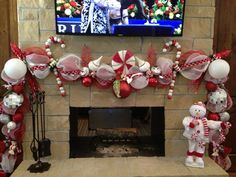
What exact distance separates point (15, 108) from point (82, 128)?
2.14 feet

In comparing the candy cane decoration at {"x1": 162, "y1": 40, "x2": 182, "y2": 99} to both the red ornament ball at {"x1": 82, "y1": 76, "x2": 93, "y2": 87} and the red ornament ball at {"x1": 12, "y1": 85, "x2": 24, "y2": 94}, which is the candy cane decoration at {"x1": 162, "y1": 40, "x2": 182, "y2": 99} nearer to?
the red ornament ball at {"x1": 82, "y1": 76, "x2": 93, "y2": 87}

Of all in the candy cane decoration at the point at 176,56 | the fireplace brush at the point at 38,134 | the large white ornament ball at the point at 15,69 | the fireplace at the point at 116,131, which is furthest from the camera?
the fireplace at the point at 116,131

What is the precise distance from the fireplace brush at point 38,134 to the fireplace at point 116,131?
239 mm

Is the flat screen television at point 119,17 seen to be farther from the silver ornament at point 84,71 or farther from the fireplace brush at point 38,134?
the fireplace brush at point 38,134

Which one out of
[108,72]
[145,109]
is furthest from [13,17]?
[145,109]

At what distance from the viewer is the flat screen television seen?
6.49ft

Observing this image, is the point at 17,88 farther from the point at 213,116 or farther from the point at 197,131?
the point at 213,116

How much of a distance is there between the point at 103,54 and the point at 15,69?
2.13 ft

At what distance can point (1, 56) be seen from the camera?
239 cm

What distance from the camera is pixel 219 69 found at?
2057 mm

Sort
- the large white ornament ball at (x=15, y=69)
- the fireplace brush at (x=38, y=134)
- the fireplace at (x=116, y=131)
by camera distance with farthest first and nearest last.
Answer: the fireplace at (x=116, y=131) → the fireplace brush at (x=38, y=134) → the large white ornament ball at (x=15, y=69)

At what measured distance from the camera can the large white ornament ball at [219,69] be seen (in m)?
2.05

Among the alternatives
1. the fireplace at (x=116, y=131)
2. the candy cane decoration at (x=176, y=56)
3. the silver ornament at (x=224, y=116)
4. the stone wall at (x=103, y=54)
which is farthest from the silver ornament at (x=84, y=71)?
the silver ornament at (x=224, y=116)

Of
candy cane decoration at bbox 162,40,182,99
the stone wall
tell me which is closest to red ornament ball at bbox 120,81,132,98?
the stone wall
